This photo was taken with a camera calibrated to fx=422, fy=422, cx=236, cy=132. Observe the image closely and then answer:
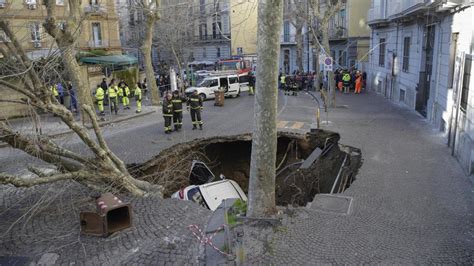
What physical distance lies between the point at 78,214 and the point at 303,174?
611cm

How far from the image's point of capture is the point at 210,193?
9703 millimetres

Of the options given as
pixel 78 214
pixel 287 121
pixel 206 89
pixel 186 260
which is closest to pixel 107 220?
pixel 78 214

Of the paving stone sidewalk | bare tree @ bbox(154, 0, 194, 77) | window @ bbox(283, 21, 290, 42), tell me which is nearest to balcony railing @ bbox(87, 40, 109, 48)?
bare tree @ bbox(154, 0, 194, 77)

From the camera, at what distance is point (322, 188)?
37.9 ft

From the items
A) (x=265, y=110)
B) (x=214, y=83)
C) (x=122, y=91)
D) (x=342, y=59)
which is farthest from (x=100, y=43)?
(x=265, y=110)

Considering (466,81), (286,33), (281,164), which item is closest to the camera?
(466,81)

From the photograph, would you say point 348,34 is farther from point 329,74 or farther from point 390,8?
point 329,74

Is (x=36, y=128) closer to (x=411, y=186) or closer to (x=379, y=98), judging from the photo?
(x=411, y=186)

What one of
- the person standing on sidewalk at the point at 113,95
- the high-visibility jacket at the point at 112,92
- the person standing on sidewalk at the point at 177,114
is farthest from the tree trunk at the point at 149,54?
the person standing on sidewalk at the point at 177,114

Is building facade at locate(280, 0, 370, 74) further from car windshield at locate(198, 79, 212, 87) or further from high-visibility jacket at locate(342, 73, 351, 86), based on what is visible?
car windshield at locate(198, 79, 212, 87)

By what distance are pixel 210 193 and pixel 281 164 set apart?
4832mm

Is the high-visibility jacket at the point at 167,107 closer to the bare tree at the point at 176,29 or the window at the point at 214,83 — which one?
the window at the point at 214,83

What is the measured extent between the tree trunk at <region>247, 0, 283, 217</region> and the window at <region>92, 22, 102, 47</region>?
1247 inches

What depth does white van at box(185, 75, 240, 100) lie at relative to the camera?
26000 millimetres
